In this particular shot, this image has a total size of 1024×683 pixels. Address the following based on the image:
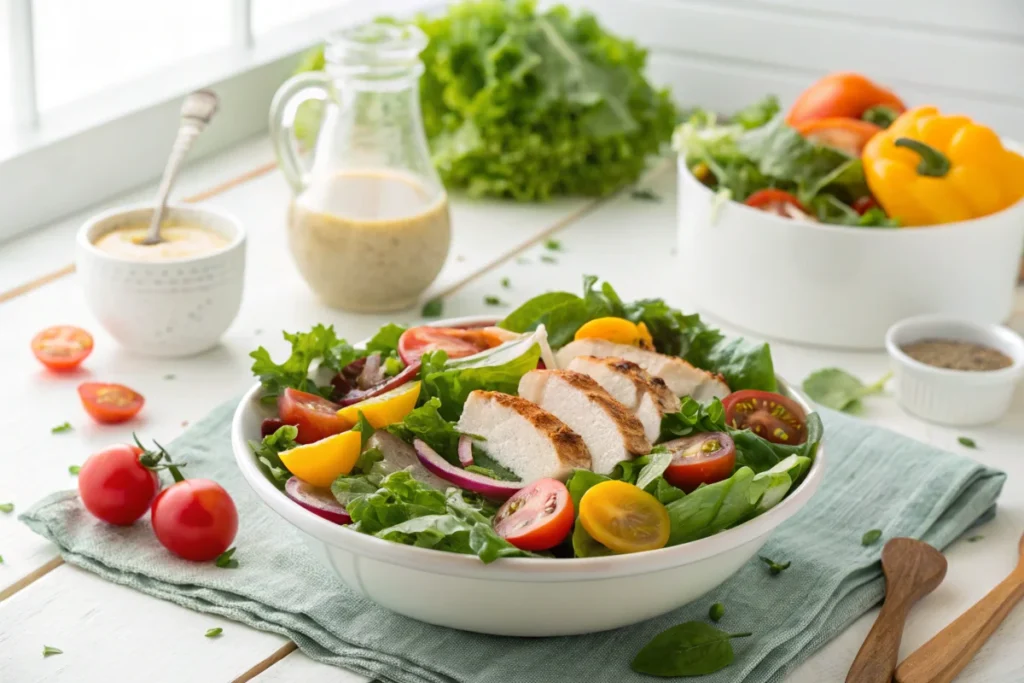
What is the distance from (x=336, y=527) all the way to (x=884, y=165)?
1.25 metres

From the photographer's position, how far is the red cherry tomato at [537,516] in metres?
1.25

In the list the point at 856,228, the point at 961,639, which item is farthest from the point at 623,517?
the point at 856,228

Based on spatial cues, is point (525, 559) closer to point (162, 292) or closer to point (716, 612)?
point (716, 612)

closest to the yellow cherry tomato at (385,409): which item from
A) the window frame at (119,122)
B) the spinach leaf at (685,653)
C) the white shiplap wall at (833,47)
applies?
the spinach leaf at (685,653)

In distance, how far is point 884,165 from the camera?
2.11 metres

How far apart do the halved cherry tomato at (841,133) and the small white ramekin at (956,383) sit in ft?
1.27

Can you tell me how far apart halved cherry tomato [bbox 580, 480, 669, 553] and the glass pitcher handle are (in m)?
1.07

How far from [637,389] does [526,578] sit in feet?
1.04

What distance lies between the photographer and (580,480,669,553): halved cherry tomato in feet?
4.10

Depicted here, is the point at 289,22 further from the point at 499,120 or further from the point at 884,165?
the point at 884,165

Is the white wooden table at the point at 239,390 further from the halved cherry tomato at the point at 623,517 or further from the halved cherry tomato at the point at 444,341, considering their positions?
the halved cherry tomato at the point at 444,341

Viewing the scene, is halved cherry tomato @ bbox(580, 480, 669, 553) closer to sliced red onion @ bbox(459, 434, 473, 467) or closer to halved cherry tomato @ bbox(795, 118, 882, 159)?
sliced red onion @ bbox(459, 434, 473, 467)

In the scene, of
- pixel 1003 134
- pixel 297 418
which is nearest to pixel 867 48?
pixel 1003 134

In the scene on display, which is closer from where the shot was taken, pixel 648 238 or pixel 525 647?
pixel 525 647
